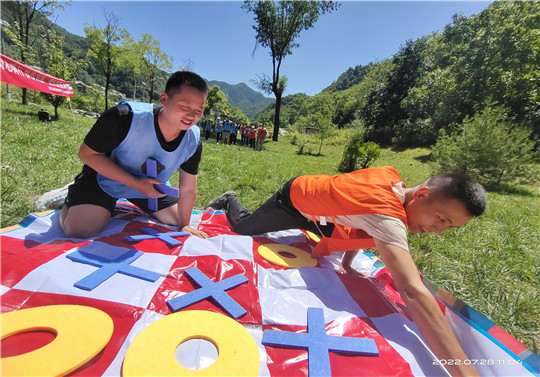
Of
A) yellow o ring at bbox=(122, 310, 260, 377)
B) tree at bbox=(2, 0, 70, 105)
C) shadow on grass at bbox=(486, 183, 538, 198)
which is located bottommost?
yellow o ring at bbox=(122, 310, 260, 377)

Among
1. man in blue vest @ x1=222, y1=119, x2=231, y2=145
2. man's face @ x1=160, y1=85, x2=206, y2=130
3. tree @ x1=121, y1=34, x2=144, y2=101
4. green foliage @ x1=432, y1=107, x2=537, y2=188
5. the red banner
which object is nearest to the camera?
man's face @ x1=160, y1=85, x2=206, y2=130

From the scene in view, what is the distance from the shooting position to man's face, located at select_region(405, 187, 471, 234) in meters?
1.46

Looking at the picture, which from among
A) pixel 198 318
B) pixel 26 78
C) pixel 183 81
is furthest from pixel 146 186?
pixel 26 78

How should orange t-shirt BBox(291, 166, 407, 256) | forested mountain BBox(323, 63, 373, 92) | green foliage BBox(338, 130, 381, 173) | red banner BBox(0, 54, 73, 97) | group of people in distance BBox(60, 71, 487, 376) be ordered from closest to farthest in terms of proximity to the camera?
1. group of people in distance BBox(60, 71, 487, 376)
2. orange t-shirt BBox(291, 166, 407, 256)
3. red banner BBox(0, 54, 73, 97)
4. green foliage BBox(338, 130, 381, 173)
5. forested mountain BBox(323, 63, 373, 92)

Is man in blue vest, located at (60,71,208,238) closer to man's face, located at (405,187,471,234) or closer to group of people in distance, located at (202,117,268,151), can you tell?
man's face, located at (405,187,471,234)

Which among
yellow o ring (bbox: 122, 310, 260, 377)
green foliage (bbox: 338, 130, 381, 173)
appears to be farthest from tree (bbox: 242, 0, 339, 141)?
yellow o ring (bbox: 122, 310, 260, 377)

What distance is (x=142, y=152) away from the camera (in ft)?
7.11

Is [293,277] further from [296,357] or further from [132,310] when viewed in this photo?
[132,310]

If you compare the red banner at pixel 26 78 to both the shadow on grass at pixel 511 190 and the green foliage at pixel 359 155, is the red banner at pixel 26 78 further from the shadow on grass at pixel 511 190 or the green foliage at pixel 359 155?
the shadow on grass at pixel 511 190

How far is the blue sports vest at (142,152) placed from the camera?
2.09m

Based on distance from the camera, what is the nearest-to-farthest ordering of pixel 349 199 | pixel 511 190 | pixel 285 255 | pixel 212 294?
pixel 212 294, pixel 349 199, pixel 285 255, pixel 511 190

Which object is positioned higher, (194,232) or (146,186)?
(146,186)

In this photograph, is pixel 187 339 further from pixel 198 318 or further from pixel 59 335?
pixel 59 335

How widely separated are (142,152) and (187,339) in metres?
1.55
